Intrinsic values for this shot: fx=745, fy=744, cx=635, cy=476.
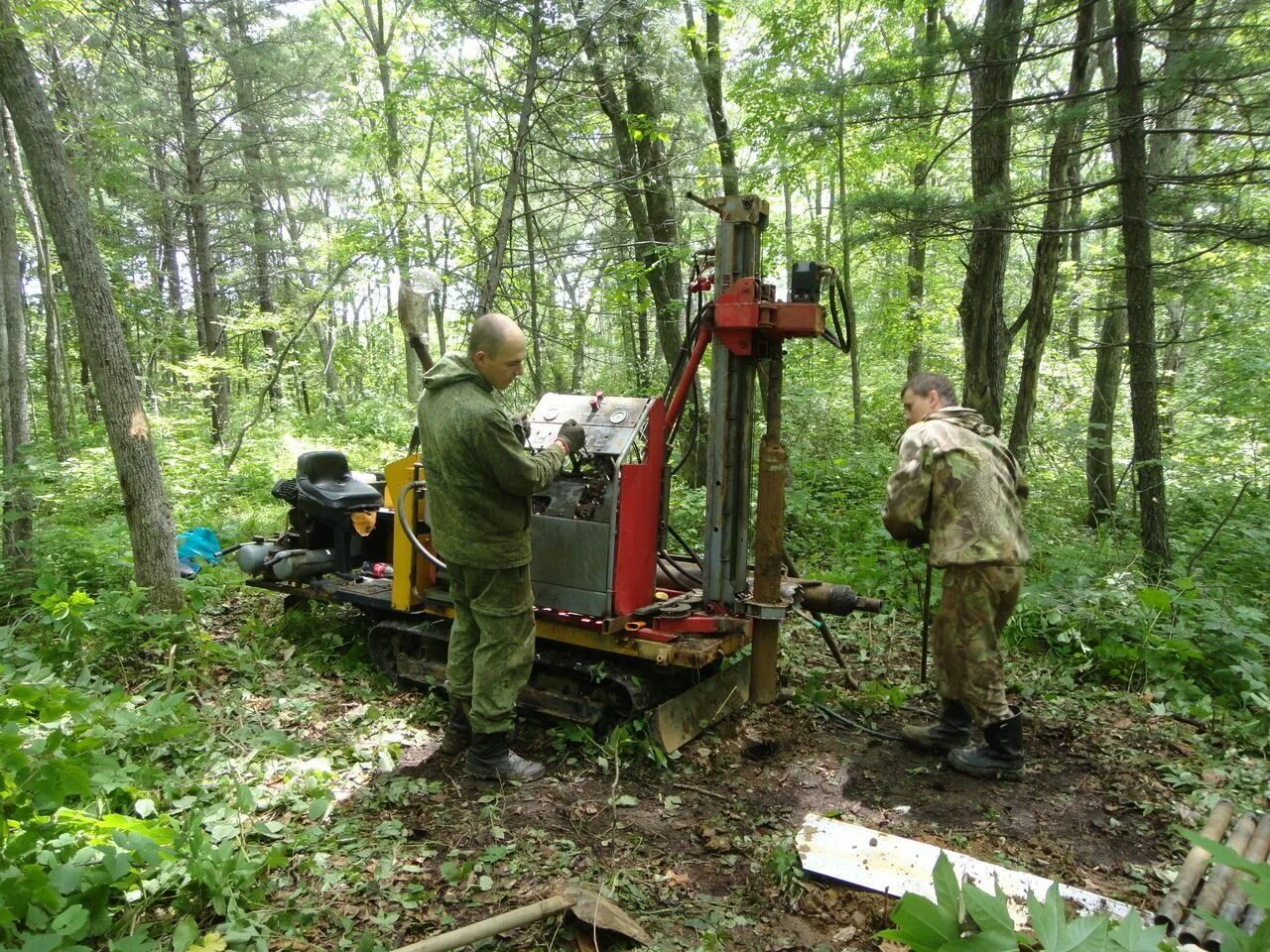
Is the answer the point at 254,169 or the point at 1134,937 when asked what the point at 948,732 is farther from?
the point at 254,169

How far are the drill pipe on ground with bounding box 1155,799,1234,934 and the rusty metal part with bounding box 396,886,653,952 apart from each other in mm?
1764

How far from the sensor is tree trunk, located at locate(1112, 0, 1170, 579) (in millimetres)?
5566

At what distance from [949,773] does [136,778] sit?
12.6 feet

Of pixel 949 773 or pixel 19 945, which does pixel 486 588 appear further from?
pixel 949 773

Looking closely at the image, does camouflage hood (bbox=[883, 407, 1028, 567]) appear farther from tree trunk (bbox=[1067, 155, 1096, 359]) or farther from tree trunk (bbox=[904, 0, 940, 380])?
tree trunk (bbox=[904, 0, 940, 380])

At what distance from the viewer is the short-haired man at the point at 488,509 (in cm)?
363

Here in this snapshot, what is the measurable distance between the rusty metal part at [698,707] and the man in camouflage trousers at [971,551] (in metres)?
1.16

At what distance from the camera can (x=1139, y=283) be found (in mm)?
5809

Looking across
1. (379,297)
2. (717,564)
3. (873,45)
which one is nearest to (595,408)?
(717,564)

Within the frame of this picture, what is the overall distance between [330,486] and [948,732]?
15.2 ft

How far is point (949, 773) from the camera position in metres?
3.86

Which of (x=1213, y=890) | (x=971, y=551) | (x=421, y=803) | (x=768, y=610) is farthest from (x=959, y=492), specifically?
(x=421, y=803)

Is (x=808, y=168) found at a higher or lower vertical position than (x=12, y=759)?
higher

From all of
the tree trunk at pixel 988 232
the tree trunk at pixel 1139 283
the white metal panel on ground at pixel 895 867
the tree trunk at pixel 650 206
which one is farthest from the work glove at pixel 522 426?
the tree trunk at pixel 1139 283
